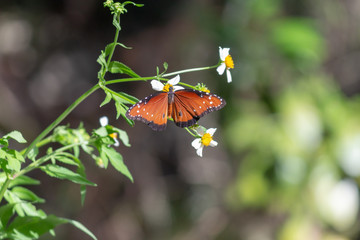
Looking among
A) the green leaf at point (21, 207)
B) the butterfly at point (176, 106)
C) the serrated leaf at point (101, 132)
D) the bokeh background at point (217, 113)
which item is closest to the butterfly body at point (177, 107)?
the butterfly at point (176, 106)

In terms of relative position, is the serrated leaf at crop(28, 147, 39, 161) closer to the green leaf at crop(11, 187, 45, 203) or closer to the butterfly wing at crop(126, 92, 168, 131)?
the green leaf at crop(11, 187, 45, 203)

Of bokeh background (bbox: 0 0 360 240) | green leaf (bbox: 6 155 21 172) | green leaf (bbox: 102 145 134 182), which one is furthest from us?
bokeh background (bbox: 0 0 360 240)

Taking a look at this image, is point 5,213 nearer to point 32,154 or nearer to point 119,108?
point 32,154

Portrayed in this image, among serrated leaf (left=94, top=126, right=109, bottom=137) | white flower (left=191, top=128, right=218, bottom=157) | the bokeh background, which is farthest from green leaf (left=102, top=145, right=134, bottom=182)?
the bokeh background

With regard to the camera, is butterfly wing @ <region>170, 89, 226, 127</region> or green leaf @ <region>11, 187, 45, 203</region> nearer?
butterfly wing @ <region>170, 89, 226, 127</region>

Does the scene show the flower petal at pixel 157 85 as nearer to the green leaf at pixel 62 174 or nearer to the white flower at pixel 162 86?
the white flower at pixel 162 86

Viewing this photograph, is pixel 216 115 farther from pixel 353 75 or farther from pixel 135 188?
pixel 353 75

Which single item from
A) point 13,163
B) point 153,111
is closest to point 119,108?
point 153,111

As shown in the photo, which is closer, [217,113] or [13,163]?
[13,163]
